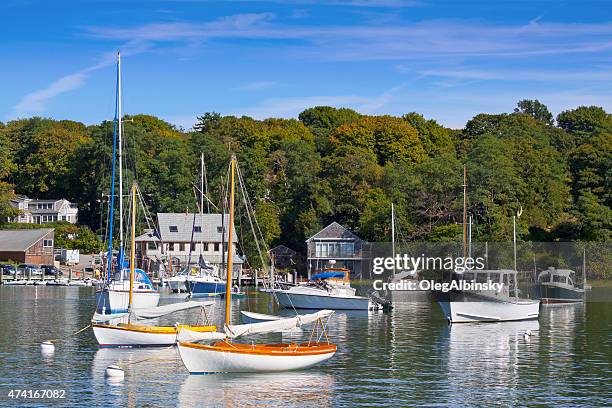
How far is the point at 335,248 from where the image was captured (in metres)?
137

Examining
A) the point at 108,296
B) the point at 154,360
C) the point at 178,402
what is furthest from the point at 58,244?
the point at 178,402

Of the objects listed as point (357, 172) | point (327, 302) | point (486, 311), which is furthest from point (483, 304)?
point (357, 172)

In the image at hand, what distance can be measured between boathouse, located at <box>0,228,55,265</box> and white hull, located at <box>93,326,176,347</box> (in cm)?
→ 9475

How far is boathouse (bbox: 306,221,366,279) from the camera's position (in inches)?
5394

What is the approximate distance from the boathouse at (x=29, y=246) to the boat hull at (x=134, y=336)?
9480cm

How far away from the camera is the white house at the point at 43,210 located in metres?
162

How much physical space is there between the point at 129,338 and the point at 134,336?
383 mm

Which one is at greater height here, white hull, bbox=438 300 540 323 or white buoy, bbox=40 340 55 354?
white hull, bbox=438 300 540 323

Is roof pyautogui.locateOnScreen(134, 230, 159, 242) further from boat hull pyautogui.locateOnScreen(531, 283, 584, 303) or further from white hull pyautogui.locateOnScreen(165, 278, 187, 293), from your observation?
boat hull pyautogui.locateOnScreen(531, 283, 584, 303)

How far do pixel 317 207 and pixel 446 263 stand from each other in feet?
128

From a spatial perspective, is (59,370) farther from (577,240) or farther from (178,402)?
(577,240)

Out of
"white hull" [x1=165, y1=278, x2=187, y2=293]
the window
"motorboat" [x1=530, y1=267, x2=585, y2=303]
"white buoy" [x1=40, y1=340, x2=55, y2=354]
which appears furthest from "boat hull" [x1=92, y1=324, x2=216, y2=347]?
the window

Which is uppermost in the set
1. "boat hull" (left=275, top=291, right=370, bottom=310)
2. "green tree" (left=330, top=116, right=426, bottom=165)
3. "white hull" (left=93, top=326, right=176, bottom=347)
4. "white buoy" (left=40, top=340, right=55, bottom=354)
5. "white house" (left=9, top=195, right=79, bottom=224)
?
"green tree" (left=330, top=116, right=426, bottom=165)

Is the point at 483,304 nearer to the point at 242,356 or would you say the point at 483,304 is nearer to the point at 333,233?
the point at 242,356
